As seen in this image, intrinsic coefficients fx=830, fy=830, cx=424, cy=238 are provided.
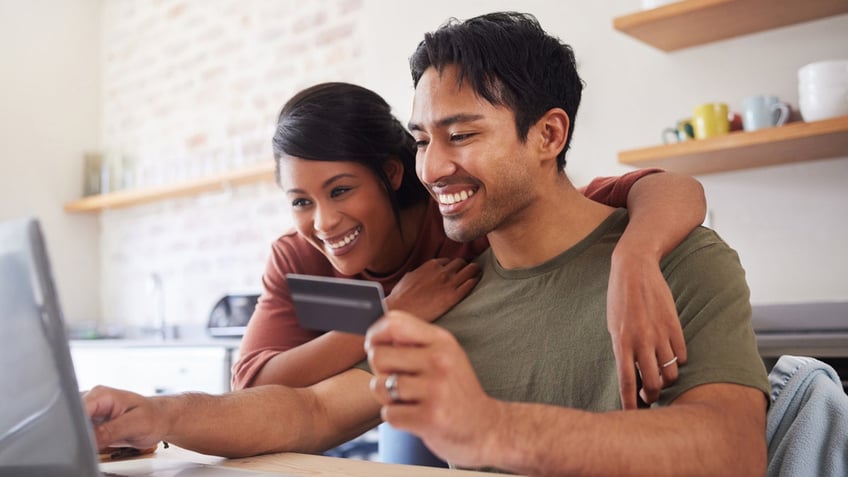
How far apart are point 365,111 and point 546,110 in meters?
0.46

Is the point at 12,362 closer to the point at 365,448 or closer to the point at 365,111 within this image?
the point at 365,111

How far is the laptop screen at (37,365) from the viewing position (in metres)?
0.67

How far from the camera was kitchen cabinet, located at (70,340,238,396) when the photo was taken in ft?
9.93

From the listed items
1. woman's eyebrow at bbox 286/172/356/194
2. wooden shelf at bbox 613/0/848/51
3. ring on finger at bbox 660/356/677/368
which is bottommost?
ring on finger at bbox 660/356/677/368

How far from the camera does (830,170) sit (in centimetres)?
246

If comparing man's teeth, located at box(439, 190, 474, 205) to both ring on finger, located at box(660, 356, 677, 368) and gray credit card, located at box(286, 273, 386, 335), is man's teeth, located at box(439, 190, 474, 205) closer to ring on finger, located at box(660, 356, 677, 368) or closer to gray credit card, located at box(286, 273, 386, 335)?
ring on finger, located at box(660, 356, 677, 368)

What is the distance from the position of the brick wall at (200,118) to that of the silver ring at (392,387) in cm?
315

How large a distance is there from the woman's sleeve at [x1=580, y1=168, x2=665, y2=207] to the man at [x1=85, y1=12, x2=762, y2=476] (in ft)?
0.33

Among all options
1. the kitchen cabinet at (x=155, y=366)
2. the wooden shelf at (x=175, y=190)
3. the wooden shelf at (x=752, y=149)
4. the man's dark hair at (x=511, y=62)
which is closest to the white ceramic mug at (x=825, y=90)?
the wooden shelf at (x=752, y=149)

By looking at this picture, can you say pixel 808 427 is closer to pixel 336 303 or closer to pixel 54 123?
pixel 336 303

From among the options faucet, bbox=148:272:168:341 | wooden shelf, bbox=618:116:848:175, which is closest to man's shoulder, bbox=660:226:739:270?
wooden shelf, bbox=618:116:848:175

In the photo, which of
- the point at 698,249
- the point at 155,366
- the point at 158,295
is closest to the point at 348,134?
the point at 698,249

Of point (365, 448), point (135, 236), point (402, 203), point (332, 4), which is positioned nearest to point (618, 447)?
point (402, 203)

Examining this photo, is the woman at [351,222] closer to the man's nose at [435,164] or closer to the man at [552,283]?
the man at [552,283]
